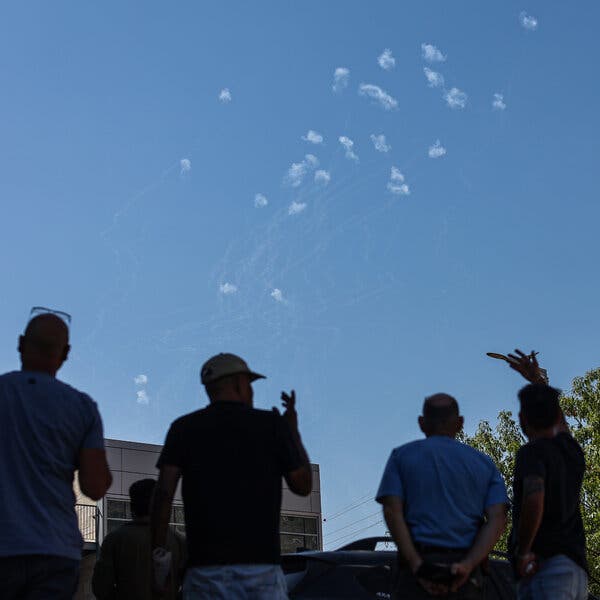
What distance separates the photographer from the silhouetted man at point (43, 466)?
4.43 metres

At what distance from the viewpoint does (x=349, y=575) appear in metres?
7.55

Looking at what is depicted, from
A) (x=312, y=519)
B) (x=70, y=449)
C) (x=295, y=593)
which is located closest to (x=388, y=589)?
(x=295, y=593)

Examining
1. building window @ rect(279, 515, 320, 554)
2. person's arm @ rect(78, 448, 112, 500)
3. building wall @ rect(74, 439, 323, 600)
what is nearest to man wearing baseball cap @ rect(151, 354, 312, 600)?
person's arm @ rect(78, 448, 112, 500)

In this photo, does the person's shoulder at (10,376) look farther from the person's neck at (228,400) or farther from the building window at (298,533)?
the building window at (298,533)

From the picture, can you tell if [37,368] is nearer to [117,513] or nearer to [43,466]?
[43,466]

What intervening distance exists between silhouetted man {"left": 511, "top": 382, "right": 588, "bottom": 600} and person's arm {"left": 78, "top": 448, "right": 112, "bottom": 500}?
223 centimetres

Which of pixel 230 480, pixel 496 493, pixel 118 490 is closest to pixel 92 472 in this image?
pixel 230 480

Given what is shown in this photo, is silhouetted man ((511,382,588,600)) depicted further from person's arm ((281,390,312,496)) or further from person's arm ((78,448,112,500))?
person's arm ((78,448,112,500))

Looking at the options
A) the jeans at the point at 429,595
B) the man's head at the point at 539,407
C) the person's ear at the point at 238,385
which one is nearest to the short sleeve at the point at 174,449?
the person's ear at the point at 238,385

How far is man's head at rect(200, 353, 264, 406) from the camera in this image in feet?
16.7

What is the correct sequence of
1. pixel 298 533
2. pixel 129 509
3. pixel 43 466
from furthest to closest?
pixel 298 533
pixel 129 509
pixel 43 466

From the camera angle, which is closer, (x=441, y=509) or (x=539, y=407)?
(x=441, y=509)

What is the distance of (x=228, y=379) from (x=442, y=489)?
1261mm

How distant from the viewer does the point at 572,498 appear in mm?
5699
